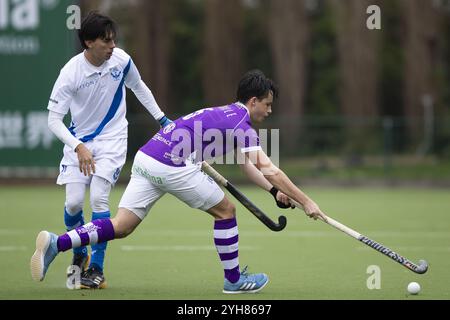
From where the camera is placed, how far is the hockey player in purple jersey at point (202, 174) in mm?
8297

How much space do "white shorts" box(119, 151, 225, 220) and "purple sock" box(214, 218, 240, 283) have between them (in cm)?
21

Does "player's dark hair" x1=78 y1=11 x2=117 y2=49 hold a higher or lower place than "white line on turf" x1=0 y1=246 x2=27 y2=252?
higher

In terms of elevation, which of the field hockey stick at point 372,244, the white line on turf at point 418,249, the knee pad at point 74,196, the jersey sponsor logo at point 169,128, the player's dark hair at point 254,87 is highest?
the player's dark hair at point 254,87

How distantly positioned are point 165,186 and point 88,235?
751 millimetres

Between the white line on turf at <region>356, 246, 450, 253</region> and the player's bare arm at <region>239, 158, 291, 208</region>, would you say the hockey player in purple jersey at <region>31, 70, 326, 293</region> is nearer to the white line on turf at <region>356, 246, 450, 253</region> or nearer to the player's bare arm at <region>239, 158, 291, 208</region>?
the player's bare arm at <region>239, 158, 291, 208</region>

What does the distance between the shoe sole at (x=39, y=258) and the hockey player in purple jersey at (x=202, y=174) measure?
0.4 inches

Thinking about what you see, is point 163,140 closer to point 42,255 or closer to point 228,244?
point 228,244

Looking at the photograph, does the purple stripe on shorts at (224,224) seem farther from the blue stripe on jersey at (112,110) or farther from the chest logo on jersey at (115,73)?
the chest logo on jersey at (115,73)

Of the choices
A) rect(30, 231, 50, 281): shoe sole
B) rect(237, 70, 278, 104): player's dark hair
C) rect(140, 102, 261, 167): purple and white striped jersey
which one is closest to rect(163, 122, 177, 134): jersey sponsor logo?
rect(140, 102, 261, 167): purple and white striped jersey

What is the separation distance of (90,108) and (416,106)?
2464 centimetres

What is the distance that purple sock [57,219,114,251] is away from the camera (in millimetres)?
8352

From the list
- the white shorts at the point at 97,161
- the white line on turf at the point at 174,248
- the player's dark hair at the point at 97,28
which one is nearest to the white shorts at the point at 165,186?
the white shorts at the point at 97,161

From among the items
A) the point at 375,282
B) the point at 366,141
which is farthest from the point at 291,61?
the point at 375,282

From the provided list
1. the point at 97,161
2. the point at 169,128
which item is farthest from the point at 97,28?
the point at 97,161
